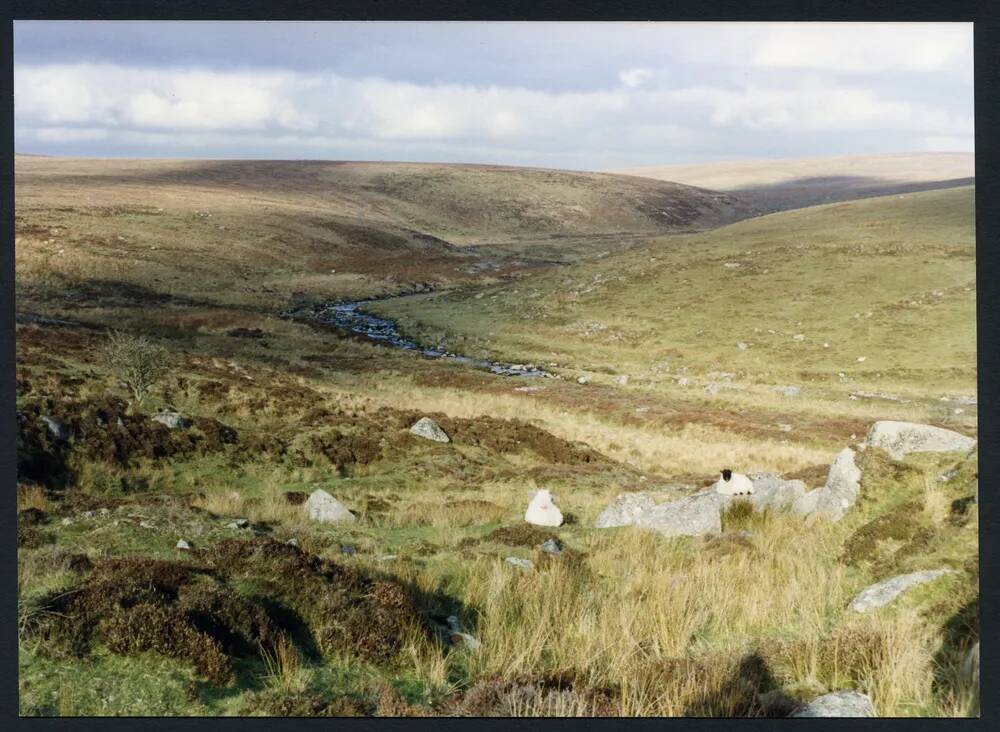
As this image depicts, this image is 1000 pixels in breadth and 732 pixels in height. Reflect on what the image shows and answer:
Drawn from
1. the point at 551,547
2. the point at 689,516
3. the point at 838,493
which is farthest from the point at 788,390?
the point at 551,547

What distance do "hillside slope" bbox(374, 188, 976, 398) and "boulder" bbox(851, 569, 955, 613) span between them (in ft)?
117

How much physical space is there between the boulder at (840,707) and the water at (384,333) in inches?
1458

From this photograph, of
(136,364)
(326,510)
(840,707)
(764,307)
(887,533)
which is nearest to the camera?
(840,707)

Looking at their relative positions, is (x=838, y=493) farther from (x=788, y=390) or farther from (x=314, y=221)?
(x=314, y=221)

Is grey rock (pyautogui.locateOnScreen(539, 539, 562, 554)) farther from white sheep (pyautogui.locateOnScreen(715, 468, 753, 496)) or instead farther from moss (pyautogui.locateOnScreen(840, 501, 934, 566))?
moss (pyautogui.locateOnScreen(840, 501, 934, 566))

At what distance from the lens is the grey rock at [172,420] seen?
20.1 metres

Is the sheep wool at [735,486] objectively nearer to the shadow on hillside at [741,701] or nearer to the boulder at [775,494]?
the boulder at [775,494]

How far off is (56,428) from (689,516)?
50.1 feet

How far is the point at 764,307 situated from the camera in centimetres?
5678

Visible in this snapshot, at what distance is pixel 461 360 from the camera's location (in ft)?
155

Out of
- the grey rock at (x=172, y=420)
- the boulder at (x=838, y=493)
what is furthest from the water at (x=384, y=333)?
the boulder at (x=838, y=493)

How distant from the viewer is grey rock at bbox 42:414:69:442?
16969 mm

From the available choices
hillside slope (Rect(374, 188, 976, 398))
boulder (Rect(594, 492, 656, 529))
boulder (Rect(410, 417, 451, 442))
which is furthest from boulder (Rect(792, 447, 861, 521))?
hillside slope (Rect(374, 188, 976, 398))

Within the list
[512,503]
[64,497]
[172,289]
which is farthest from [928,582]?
[172,289]
